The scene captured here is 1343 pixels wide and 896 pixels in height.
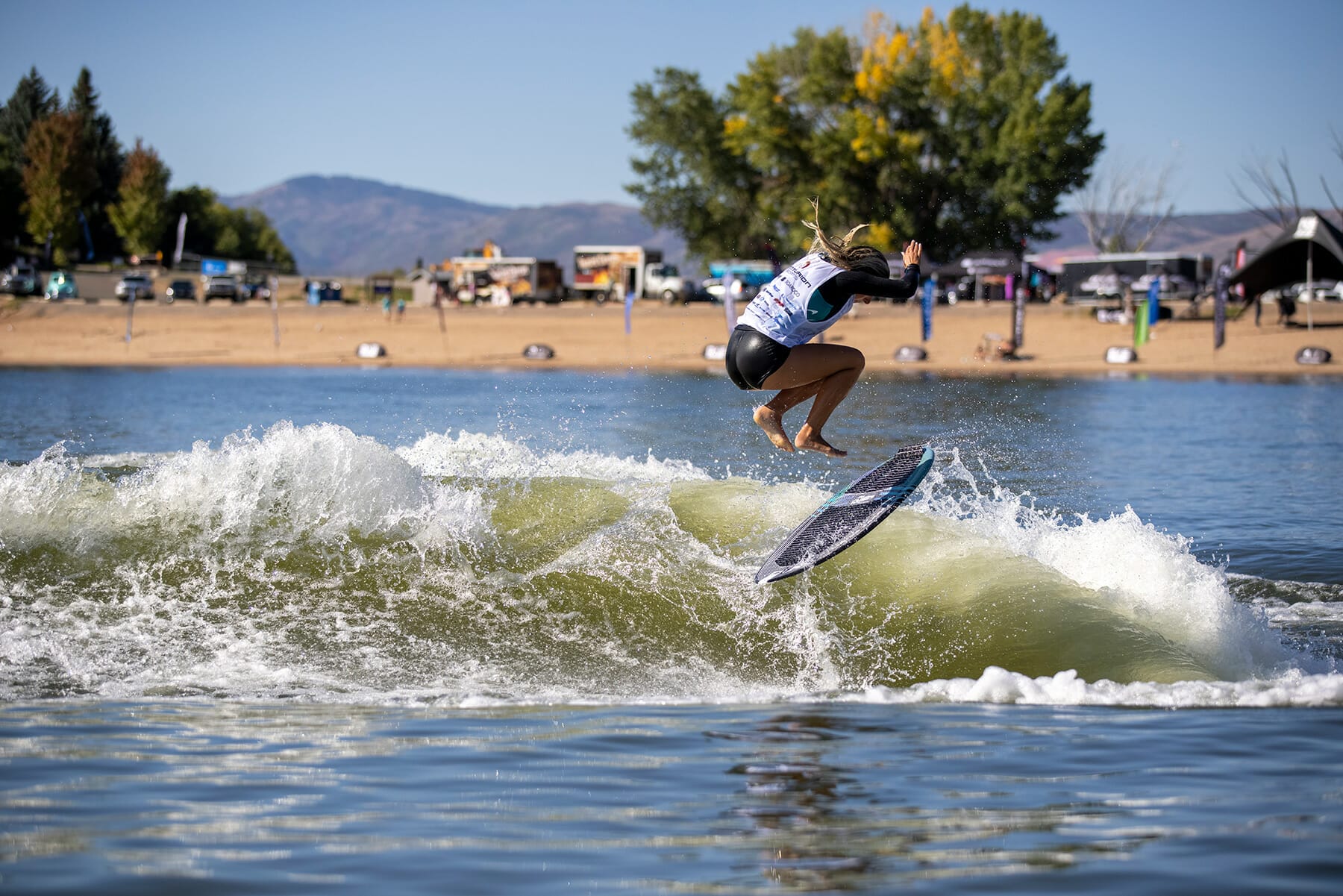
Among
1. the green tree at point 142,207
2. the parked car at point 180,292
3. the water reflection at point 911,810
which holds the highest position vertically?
the green tree at point 142,207

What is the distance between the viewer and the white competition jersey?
801cm

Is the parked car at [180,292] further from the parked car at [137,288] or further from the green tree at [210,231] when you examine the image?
the green tree at [210,231]

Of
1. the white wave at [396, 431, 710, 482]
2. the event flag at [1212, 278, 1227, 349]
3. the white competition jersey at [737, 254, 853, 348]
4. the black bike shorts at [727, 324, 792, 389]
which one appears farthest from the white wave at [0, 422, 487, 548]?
the event flag at [1212, 278, 1227, 349]

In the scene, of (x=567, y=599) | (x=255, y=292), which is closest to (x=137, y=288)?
(x=255, y=292)

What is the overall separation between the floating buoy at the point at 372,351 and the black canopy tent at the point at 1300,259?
28.7 m

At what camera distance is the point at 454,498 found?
9.27 meters

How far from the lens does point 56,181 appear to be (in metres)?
85.0

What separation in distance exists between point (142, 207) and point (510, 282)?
38.3 metres

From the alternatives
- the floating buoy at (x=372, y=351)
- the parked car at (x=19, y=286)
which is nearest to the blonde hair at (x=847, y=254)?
the floating buoy at (x=372, y=351)

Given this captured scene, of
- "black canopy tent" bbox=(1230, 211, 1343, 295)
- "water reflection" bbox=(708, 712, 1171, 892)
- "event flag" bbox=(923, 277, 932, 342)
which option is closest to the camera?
"water reflection" bbox=(708, 712, 1171, 892)

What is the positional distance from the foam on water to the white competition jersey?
61.1 inches

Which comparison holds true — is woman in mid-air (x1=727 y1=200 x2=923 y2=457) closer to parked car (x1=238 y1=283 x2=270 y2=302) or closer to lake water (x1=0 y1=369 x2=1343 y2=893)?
lake water (x1=0 y1=369 x2=1343 y2=893)

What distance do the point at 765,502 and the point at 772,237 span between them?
62696 mm

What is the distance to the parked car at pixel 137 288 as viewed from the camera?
57.4 metres
